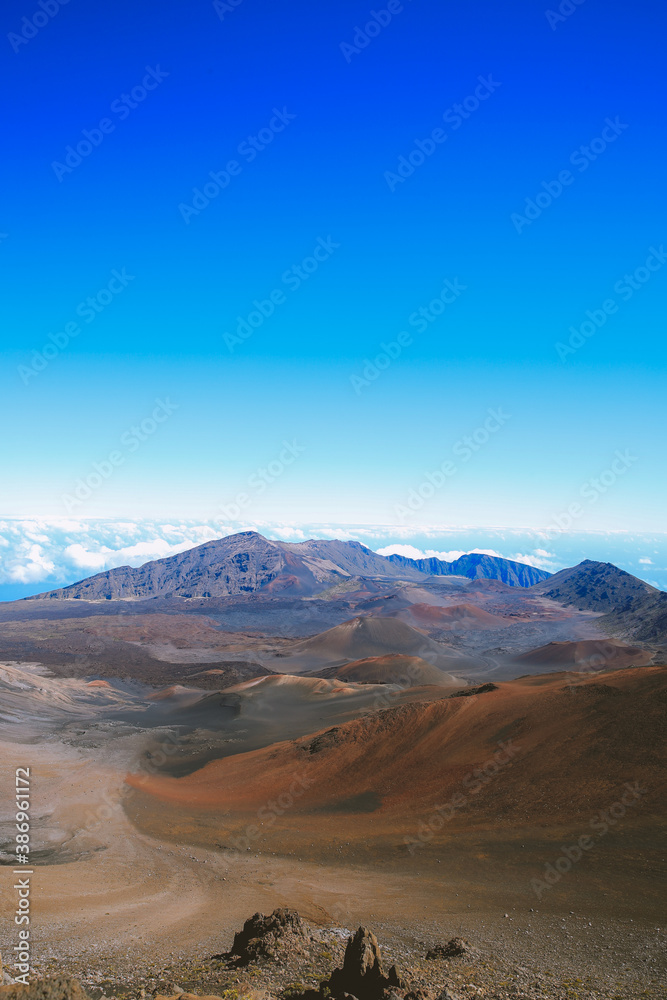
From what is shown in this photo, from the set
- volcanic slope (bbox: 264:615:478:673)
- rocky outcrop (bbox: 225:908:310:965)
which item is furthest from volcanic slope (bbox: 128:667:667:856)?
volcanic slope (bbox: 264:615:478:673)

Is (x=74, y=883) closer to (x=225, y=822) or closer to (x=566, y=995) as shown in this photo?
(x=225, y=822)

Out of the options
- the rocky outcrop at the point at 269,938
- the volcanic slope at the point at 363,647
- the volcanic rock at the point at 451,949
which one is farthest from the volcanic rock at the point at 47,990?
the volcanic slope at the point at 363,647

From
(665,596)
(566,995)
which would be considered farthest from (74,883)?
(665,596)

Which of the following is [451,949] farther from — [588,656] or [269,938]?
[588,656]

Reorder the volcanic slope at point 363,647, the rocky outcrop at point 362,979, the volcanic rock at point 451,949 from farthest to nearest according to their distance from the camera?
the volcanic slope at point 363,647 → the volcanic rock at point 451,949 → the rocky outcrop at point 362,979

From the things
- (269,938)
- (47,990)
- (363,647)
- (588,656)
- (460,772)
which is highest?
(47,990)

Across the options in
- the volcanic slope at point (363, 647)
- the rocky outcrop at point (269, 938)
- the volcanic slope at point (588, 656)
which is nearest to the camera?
the rocky outcrop at point (269, 938)

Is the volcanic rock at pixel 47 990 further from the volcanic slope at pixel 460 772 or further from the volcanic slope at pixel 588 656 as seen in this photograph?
the volcanic slope at pixel 588 656

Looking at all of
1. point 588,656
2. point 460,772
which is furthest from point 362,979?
point 588,656

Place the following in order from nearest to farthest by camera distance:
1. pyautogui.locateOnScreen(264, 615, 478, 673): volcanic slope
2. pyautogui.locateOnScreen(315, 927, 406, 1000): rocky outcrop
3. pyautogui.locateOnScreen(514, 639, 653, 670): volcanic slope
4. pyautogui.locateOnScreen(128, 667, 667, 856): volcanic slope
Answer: pyautogui.locateOnScreen(315, 927, 406, 1000): rocky outcrop < pyautogui.locateOnScreen(128, 667, 667, 856): volcanic slope < pyautogui.locateOnScreen(514, 639, 653, 670): volcanic slope < pyautogui.locateOnScreen(264, 615, 478, 673): volcanic slope

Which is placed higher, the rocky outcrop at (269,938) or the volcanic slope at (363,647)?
the rocky outcrop at (269,938)

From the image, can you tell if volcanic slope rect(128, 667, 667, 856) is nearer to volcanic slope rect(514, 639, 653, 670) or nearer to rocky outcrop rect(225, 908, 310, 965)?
rocky outcrop rect(225, 908, 310, 965)
